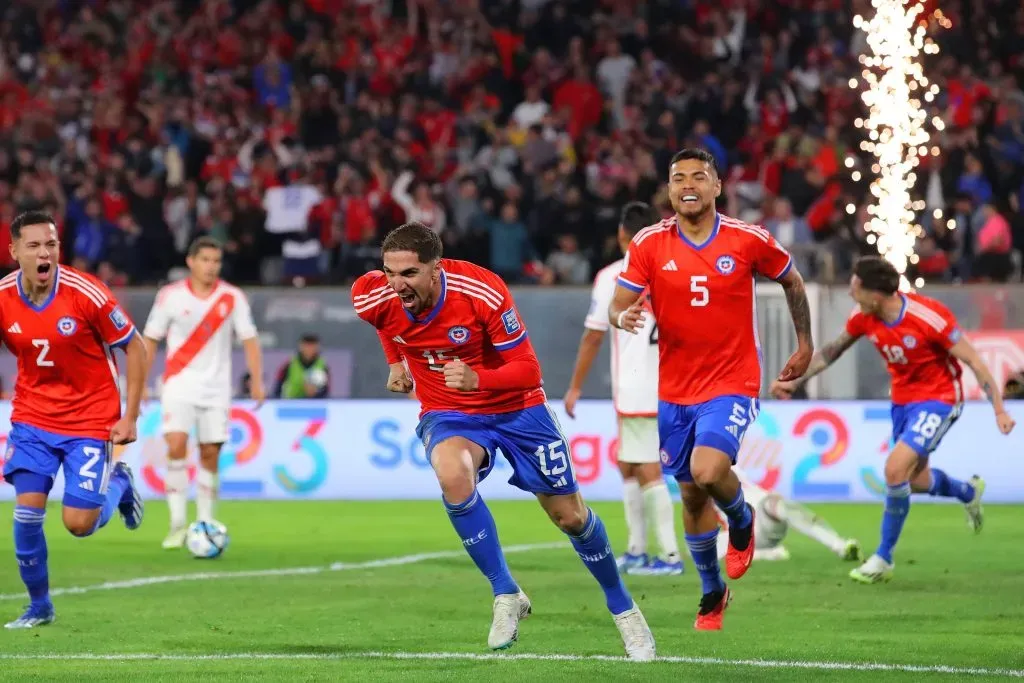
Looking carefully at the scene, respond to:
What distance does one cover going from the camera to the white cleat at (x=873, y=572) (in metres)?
10.8

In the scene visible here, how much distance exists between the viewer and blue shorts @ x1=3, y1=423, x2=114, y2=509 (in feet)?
29.1

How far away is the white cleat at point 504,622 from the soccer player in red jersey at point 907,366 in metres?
3.98

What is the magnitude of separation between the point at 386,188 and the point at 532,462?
48.1ft

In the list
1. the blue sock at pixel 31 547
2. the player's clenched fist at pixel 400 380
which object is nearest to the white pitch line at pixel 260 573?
the blue sock at pixel 31 547

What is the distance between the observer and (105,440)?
29.8 feet

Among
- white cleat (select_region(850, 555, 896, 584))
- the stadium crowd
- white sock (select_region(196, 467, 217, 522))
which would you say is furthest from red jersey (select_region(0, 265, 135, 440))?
the stadium crowd

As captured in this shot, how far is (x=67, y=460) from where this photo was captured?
9016mm

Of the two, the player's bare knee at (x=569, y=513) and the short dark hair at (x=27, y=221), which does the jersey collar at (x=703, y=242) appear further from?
the short dark hair at (x=27, y=221)

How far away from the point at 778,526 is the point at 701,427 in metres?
3.56

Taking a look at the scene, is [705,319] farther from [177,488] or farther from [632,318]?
[177,488]

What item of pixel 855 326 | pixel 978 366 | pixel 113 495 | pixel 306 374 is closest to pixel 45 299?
pixel 113 495

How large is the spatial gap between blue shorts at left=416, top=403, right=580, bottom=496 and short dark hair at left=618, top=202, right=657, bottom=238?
369 centimetres

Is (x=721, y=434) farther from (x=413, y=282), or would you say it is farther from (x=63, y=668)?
(x=63, y=668)

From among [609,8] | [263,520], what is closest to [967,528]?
[263,520]
